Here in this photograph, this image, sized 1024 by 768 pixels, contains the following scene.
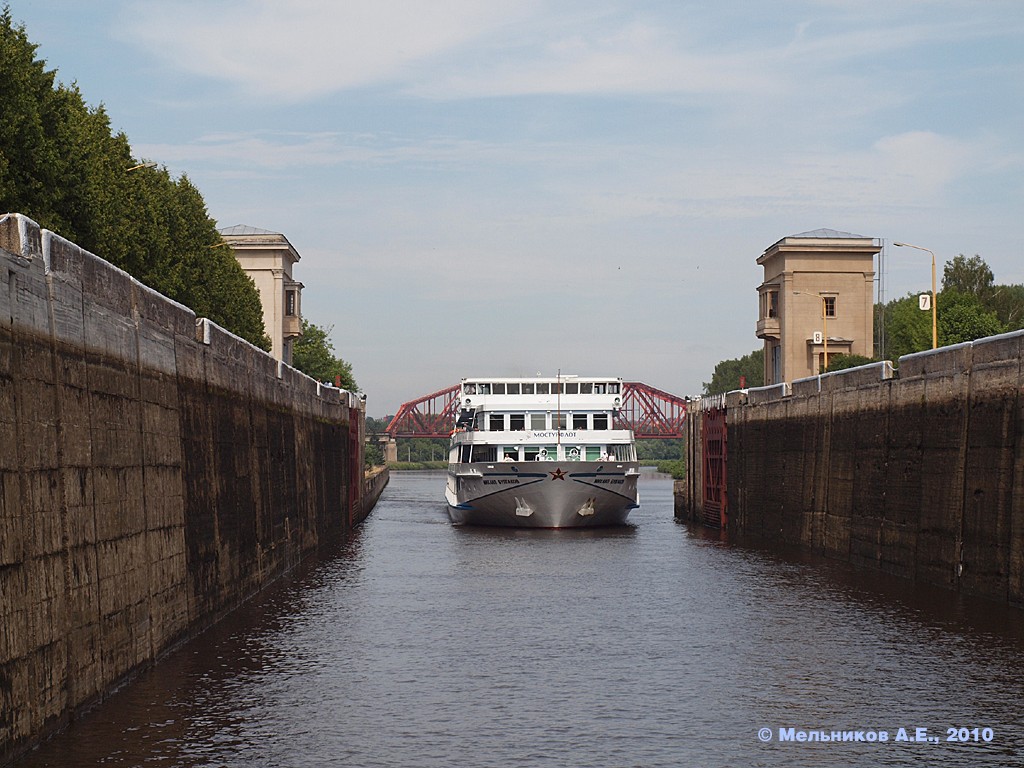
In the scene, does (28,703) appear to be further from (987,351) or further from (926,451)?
(926,451)

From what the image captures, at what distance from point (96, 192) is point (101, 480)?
26.3 m

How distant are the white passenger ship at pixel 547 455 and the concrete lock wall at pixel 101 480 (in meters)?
24.5

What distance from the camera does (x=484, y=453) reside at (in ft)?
197

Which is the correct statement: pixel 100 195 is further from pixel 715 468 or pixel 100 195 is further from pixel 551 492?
pixel 715 468

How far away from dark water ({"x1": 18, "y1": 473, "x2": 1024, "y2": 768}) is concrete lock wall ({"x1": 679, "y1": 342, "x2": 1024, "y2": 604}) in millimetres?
1257

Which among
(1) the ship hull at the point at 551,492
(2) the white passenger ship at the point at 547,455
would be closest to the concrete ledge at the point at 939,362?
(1) the ship hull at the point at 551,492

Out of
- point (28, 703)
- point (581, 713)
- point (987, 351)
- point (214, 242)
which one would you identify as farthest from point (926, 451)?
point (214, 242)

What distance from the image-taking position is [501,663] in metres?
23.8

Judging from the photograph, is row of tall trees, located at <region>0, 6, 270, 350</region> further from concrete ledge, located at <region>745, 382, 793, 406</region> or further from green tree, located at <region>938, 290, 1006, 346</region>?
green tree, located at <region>938, 290, 1006, 346</region>

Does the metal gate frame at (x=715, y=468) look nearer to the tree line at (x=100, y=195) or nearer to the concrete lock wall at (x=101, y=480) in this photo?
the tree line at (x=100, y=195)

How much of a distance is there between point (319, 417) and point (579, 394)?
1158 centimetres

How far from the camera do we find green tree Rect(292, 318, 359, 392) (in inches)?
5143

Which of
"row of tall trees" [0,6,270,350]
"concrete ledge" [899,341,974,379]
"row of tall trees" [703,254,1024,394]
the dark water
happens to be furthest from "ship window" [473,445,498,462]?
"row of tall trees" [703,254,1024,394]

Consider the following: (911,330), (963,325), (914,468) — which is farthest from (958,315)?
(914,468)
